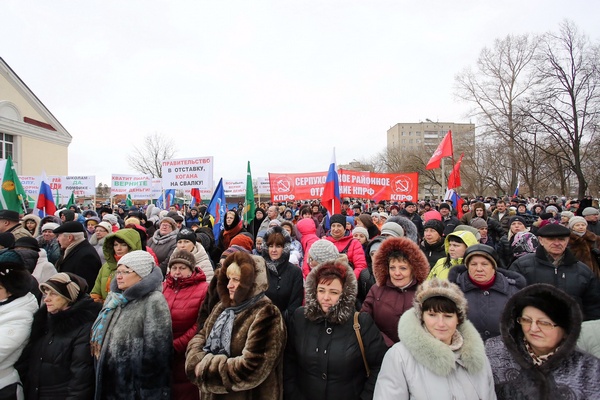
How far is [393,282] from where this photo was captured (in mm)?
3004

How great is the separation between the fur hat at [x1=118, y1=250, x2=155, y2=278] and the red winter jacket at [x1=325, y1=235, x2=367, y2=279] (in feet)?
8.75

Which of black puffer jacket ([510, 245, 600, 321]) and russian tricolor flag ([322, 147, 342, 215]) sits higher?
russian tricolor flag ([322, 147, 342, 215])

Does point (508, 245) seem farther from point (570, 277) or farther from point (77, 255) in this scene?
point (77, 255)

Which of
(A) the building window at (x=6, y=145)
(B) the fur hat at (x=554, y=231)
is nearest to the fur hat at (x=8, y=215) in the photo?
(B) the fur hat at (x=554, y=231)

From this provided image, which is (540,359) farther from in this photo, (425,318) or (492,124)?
(492,124)

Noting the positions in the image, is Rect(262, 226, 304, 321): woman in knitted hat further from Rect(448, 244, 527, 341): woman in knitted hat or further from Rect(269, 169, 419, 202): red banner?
Rect(269, 169, 419, 202): red banner

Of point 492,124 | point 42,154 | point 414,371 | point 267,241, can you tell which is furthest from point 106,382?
point 42,154

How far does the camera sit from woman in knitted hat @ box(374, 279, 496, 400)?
2023 millimetres

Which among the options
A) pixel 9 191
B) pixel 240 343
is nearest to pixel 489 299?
pixel 240 343

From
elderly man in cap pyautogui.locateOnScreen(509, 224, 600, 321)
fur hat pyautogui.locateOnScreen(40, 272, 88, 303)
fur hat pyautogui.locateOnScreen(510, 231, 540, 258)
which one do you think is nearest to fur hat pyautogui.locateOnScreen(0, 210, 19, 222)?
fur hat pyautogui.locateOnScreen(40, 272, 88, 303)

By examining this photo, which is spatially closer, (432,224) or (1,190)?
(432,224)

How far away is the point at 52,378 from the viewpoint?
269 centimetres

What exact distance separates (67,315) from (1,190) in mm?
7782

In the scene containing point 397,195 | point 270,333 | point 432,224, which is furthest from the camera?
point 397,195
